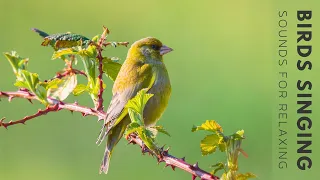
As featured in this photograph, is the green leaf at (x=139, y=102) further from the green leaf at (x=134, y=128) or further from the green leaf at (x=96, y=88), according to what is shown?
the green leaf at (x=96, y=88)

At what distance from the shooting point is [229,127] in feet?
15.8

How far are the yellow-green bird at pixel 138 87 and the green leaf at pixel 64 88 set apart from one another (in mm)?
131

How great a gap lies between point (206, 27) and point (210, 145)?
20.9 ft

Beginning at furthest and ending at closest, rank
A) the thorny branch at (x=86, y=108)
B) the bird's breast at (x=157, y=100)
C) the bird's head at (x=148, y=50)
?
the bird's head at (x=148, y=50) → the bird's breast at (x=157, y=100) → the thorny branch at (x=86, y=108)

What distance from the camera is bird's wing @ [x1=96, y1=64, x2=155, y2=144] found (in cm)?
162

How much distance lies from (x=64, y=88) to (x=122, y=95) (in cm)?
35

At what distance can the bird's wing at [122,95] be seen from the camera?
1617mm

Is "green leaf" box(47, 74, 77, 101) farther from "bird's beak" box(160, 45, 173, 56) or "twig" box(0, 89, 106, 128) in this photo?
"bird's beak" box(160, 45, 173, 56)

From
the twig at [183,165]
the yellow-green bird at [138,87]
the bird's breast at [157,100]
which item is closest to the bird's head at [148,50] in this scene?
the yellow-green bird at [138,87]

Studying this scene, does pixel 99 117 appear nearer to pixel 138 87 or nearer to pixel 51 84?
pixel 51 84

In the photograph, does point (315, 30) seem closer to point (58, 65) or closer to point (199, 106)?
point (199, 106)

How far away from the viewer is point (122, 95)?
5.86 ft

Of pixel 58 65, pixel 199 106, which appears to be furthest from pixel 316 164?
pixel 58 65

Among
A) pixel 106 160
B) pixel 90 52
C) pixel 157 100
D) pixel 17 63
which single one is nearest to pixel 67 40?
pixel 90 52
